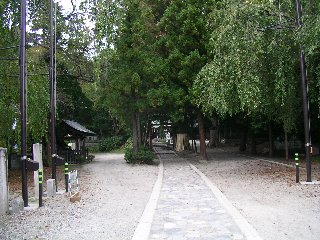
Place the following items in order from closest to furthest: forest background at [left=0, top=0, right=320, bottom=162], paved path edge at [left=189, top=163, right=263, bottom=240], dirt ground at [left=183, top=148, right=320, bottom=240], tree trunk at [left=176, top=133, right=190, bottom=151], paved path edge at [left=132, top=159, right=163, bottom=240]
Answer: paved path edge at [left=189, top=163, right=263, bottom=240], paved path edge at [left=132, top=159, right=163, bottom=240], dirt ground at [left=183, top=148, right=320, bottom=240], forest background at [left=0, top=0, right=320, bottom=162], tree trunk at [left=176, top=133, right=190, bottom=151]

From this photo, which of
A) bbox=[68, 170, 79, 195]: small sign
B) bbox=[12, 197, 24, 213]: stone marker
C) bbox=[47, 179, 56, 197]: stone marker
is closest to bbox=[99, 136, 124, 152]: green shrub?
bbox=[68, 170, 79, 195]: small sign

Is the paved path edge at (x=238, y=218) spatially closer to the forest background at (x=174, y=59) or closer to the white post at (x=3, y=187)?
the forest background at (x=174, y=59)

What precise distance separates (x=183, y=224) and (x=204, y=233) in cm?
91

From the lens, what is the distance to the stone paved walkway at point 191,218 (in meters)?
7.60

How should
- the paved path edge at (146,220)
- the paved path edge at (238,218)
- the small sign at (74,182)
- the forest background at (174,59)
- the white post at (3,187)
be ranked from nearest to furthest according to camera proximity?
1. the paved path edge at (238,218)
2. the paved path edge at (146,220)
3. the white post at (3,187)
4. the small sign at (74,182)
5. the forest background at (174,59)

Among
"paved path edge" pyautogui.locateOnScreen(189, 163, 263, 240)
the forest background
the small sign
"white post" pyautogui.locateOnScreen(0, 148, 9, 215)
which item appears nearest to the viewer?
"paved path edge" pyautogui.locateOnScreen(189, 163, 263, 240)

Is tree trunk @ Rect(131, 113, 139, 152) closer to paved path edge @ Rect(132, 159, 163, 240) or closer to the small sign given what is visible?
the small sign

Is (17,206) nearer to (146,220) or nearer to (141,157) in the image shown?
(146,220)

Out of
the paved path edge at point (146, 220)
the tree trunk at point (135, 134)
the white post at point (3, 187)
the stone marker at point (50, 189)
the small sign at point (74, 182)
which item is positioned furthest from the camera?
the tree trunk at point (135, 134)

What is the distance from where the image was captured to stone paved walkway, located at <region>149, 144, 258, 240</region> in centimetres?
760

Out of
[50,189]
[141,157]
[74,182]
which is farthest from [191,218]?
[141,157]

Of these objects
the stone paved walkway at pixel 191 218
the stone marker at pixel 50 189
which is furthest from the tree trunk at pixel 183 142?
the stone marker at pixel 50 189

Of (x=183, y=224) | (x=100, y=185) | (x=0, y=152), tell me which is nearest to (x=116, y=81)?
(x=100, y=185)

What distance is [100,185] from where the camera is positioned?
643 inches
